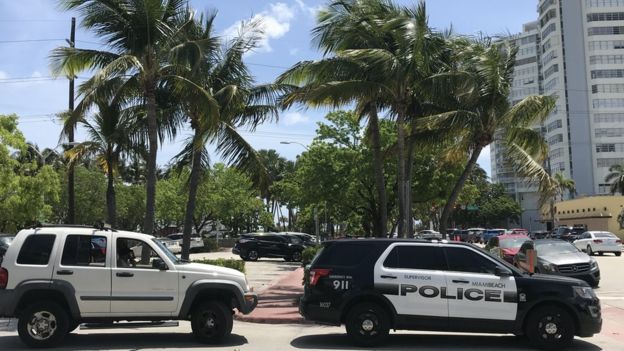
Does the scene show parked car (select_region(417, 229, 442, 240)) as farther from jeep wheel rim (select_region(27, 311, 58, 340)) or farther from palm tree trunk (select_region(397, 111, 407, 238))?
jeep wheel rim (select_region(27, 311, 58, 340))

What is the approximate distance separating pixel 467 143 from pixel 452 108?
1.36m

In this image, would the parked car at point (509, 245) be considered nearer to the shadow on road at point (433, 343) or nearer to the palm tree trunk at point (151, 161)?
the shadow on road at point (433, 343)

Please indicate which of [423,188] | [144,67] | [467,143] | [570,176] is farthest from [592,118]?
[144,67]

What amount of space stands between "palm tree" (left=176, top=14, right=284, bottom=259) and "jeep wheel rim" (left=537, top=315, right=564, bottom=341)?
9.32m

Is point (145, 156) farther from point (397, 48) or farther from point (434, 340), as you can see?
point (434, 340)

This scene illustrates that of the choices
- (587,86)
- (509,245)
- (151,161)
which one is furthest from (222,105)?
(587,86)

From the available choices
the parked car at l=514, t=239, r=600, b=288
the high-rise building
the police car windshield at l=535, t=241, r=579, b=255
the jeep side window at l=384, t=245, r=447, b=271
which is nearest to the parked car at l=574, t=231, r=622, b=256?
the police car windshield at l=535, t=241, r=579, b=255

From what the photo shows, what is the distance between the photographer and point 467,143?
754 inches

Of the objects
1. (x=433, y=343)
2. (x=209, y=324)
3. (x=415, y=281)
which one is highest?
(x=415, y=281)

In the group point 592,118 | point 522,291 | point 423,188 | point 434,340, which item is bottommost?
point 434,340

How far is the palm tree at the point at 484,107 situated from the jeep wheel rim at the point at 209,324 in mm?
9587

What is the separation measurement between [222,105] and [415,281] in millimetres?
9857

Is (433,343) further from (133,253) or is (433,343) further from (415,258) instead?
(133,253)

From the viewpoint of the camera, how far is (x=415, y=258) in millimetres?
9875
